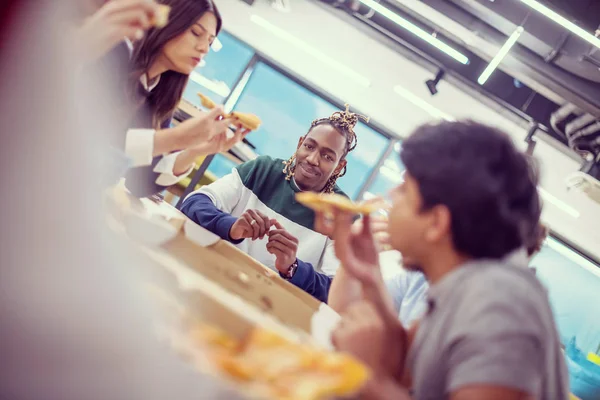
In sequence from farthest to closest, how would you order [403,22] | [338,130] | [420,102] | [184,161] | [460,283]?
[420,102]
[403,22]
[338,130]
[184,161]
[460,283]

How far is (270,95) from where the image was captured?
611 centimetres

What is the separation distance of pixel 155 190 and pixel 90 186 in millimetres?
651

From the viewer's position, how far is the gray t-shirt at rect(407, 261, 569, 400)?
584mm

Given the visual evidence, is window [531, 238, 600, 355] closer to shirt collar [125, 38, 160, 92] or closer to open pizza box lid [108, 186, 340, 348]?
open pizza box lid [108, 186, 340, 348]

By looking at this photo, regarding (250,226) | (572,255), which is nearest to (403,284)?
(250,226)

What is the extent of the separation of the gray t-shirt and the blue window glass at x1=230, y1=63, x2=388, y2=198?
5.30 metres

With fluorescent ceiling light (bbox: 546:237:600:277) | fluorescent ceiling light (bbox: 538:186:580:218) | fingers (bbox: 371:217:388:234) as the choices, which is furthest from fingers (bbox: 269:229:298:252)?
fluorescent ceiling light (bbox: 546:237:600:277)

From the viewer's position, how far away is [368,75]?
17.7 feet

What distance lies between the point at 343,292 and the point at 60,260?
72 centimetres

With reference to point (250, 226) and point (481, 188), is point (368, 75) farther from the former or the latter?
point (481, 188)

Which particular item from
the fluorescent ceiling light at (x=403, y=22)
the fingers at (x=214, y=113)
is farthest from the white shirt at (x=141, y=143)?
the fluorescent ceiling light at (x=403, y=22)

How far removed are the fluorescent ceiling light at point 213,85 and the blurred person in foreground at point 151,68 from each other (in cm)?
484

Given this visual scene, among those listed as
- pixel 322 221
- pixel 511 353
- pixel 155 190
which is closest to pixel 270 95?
pixel 155 190

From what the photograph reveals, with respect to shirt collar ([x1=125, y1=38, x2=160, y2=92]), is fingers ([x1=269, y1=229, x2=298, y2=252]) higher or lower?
lower
